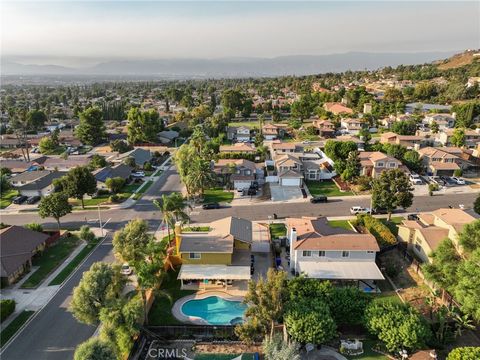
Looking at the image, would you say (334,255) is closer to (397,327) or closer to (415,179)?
(397,327)

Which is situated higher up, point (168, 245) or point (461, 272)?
point (461, 272)

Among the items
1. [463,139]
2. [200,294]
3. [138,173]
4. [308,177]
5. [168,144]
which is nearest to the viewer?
[200,294]

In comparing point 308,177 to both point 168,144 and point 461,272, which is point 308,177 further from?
point 168,144

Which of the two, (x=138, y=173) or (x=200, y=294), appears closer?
(x=200, y=294)

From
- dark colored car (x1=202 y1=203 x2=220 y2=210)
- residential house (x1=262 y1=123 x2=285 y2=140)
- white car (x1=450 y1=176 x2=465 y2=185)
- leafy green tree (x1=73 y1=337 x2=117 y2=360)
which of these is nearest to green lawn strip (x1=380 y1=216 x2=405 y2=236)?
white car (x1=450 y1=176 x2=465 y2=185)

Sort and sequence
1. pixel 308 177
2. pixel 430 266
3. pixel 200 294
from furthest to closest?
1. pixel 308 177
2. pixel 200 294
3. pixel 430 266

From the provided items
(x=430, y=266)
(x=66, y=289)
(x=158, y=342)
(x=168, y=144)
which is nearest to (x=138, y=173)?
(x=168, y=144)

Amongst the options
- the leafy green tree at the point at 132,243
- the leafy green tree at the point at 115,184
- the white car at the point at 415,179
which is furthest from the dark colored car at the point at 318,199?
the leafy green tree at the point at 115,184

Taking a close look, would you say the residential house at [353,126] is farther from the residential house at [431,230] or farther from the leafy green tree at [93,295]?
the leafy green tree at [93,295]
